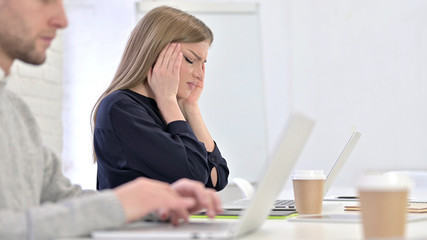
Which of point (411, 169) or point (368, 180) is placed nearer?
point (368, 180)

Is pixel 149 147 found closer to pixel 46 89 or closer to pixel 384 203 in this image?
pixel 384 203

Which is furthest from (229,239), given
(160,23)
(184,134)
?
(160,23)

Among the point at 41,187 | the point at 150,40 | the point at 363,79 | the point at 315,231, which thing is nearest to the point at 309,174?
the point at 315,231

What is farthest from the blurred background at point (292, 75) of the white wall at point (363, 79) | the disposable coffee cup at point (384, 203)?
the disposable coffee cup at point (384, 203)

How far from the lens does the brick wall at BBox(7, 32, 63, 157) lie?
8.91ft

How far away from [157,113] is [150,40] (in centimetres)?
22

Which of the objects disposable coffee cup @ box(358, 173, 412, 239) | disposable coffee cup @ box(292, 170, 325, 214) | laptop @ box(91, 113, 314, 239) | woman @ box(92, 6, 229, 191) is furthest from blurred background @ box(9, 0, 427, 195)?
disposable coffee cup @ box(358, 173, 412, 239)

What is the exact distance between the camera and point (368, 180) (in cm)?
74

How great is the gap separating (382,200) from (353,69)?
2.90 meters

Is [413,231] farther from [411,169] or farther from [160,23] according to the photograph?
[411,169]

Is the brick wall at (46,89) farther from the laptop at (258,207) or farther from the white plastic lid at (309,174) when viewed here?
the laptop at (258,207)

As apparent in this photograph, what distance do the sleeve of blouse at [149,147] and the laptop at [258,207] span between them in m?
0.66

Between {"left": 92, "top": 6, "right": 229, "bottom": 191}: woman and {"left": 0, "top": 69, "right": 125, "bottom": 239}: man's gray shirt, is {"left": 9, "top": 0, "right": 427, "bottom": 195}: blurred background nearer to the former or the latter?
{"left": 92, "top": 6, "right": 229, "bottom": 191}: woman

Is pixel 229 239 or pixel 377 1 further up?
pixel 377 1
